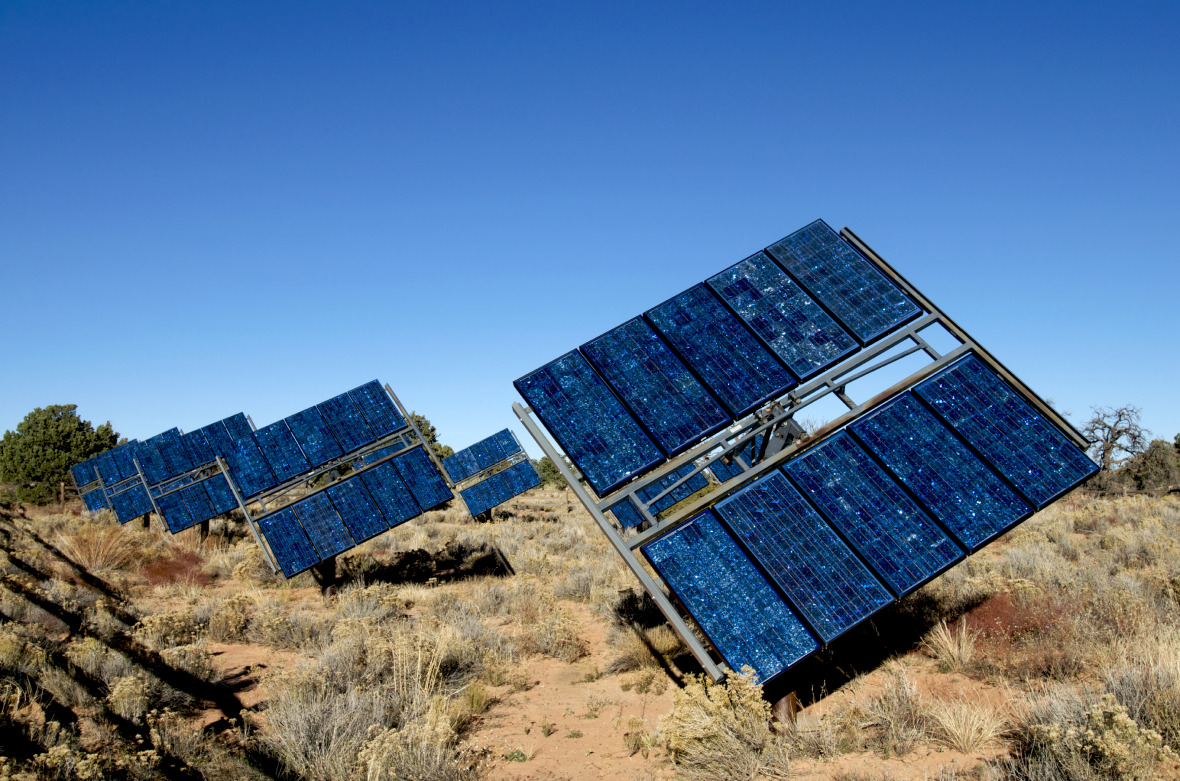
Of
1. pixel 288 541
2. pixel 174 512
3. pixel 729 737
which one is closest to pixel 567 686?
pixel 729 737

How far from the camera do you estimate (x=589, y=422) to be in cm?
756

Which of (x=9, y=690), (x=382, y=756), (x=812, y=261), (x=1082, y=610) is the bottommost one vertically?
(x=1082, y=610)

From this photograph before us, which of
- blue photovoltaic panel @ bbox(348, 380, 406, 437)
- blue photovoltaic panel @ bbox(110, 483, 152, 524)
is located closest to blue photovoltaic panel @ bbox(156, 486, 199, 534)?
blue photovoltaic panel @ bbox(110, 483, 152, 524)

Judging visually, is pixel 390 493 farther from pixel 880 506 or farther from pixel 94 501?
pixel 94 501

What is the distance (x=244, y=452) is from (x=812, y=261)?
14168mm

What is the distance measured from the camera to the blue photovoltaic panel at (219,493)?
22.2 m

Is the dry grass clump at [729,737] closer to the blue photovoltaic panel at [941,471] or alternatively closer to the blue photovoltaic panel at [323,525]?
the blue photovoltaic panel at [941,471]

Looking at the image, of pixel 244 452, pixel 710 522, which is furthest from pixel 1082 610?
pixel 244 452

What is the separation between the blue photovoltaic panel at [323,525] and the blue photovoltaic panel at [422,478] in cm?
172

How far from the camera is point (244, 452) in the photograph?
15.8 meters

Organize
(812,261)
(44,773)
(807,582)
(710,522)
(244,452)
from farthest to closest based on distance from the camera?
(244,452), (812,261), (710,522), (807,582), (44,773)

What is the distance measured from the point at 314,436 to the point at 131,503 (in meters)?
17.7

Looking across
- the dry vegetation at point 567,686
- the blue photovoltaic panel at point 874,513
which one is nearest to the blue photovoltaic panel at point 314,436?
the dry vegetation at point 567,686

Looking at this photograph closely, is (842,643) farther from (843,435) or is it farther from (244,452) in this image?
(244,452)
